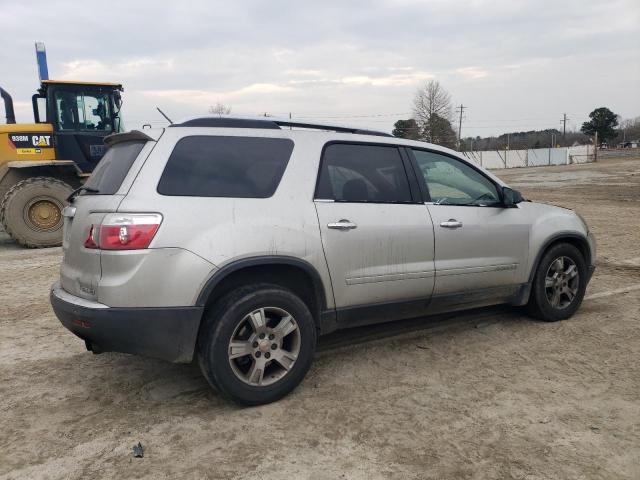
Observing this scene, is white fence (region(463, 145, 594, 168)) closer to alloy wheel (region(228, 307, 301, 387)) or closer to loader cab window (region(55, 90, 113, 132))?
loader cab window (region(55, 90, 113, 132))

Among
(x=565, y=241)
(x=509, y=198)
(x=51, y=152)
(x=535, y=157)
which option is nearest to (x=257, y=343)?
(x=509, y=198)

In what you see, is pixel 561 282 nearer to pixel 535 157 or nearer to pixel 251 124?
pixel 251 124

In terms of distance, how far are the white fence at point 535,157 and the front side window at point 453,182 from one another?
190 ft

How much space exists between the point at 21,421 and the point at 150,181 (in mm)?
1706

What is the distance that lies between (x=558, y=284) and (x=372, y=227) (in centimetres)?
225

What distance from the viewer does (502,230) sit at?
4.48 meters

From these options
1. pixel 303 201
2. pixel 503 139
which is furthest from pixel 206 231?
pixel 503 139

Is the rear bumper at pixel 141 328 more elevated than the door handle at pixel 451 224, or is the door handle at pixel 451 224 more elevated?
the door handle at pixel 451 224

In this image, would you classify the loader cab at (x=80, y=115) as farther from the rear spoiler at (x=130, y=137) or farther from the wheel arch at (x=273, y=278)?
the wheel arch at (x=273, y=278)

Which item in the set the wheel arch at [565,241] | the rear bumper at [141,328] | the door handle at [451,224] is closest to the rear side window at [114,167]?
the rear bumper at [141,328]

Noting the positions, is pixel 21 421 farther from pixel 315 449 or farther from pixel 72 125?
pixel 72 125

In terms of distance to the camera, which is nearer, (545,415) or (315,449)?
(315,449)

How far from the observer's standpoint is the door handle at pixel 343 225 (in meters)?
3.62


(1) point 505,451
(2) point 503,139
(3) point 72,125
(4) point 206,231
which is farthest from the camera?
(2) point 503,139
